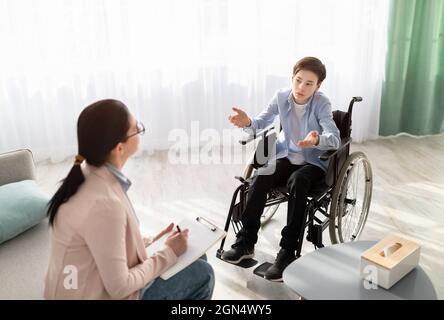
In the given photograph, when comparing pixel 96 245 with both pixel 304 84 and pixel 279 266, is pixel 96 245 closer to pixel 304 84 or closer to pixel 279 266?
pixel 279 266

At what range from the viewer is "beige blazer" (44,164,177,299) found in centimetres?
117

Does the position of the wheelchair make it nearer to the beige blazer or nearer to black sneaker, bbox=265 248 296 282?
black sneaker, bbox=265 248 296 282

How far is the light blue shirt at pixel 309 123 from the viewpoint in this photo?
216cm

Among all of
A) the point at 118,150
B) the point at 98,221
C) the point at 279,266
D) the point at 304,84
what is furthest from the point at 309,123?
the point at 98,221

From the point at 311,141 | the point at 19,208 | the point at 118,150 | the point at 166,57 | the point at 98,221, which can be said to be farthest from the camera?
the point at 166,57

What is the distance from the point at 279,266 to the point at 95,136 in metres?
1.19

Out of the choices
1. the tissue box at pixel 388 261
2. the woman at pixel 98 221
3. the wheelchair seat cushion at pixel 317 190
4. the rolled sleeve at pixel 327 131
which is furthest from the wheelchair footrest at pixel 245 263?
the woman at pixel 98 221

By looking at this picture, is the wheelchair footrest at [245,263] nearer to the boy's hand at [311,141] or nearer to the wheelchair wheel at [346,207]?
the wheelchair wheel at [346,207]

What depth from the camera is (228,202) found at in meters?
2.93

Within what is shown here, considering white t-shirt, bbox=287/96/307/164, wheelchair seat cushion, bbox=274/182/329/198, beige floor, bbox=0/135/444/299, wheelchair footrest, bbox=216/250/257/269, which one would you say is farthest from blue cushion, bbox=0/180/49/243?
white t-shirt, bbox=287/96/307/164

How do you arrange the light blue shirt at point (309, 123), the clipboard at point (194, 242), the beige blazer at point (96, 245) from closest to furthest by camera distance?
the beige blazer at point (96, 245)
the clipboard at point (194, 242)
the light blue shirt at point (309, 123)

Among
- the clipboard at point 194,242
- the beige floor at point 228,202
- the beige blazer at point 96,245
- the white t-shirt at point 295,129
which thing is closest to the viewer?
the beige blazer at point 96,245

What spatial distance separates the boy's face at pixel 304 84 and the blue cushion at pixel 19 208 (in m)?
1.28

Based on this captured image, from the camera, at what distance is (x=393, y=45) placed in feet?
12.4
